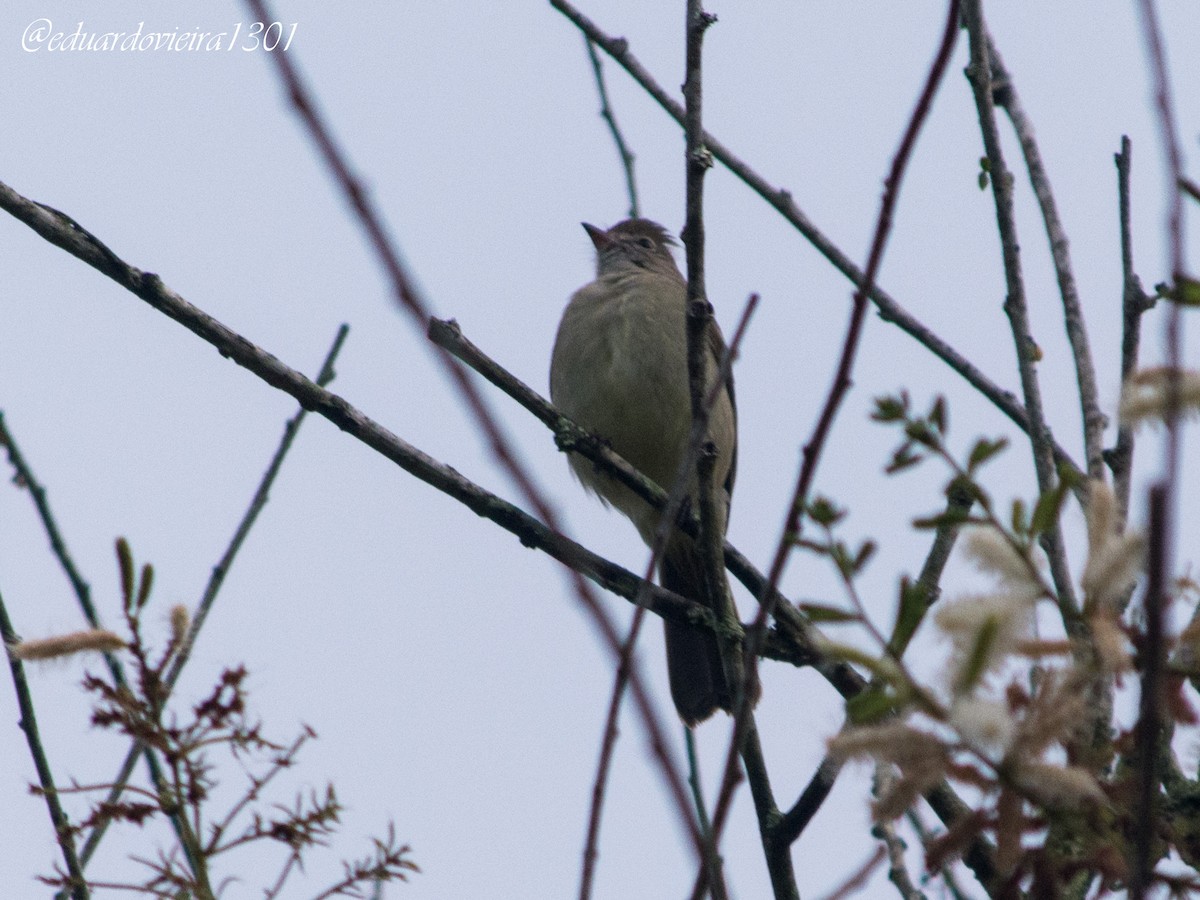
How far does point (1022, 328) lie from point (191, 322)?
210 centimetres

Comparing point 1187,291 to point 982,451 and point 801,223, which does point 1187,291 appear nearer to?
point 982,451

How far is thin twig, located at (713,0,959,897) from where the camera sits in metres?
1.62

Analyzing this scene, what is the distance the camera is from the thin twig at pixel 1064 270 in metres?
3.53

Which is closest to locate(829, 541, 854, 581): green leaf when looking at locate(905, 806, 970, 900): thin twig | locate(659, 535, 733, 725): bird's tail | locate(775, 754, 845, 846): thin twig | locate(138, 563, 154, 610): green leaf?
locate(138, 563, 154, 610): green leaf

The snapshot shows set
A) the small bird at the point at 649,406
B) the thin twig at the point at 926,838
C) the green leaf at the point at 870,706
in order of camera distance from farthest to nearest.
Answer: the small bird at the point at 649,406
the thin twig at the point at 926,838
the green leaf at the point at 870,706

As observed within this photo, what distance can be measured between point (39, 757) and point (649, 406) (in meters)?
4.11

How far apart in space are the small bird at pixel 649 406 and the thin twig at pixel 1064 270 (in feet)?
7.86

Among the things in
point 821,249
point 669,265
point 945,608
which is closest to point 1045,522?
point 945,608

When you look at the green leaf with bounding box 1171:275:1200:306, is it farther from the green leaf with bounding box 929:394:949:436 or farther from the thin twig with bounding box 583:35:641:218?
the thin twig with bounding box 583:35:641:218

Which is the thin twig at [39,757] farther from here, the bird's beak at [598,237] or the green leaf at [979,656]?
the bird's beak at [598,237]

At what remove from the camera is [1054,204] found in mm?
4297

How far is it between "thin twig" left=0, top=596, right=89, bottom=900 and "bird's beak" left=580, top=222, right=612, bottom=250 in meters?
5.56

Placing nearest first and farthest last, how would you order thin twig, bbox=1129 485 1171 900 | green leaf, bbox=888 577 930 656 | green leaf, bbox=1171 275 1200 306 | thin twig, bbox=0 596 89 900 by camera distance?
thin twig, bbox=1129 485 1171 900, green leaf, bbox=1171 275 1200 306, green leaf, bbox=888 577 930 656, thin twig, bbox=0 596 89 900

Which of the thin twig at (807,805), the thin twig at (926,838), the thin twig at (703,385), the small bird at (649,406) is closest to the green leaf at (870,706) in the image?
the thin twig at (703,385)
